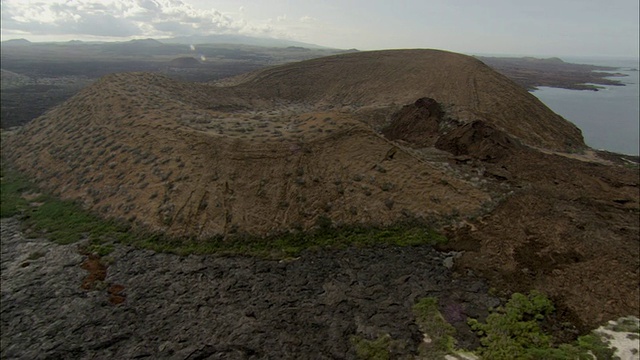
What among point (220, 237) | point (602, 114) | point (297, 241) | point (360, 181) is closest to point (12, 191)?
point (220, 237)

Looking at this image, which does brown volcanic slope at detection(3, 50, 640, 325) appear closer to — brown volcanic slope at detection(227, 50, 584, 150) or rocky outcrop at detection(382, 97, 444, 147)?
rocky outcrop at detection(382, 97, 444, 147)

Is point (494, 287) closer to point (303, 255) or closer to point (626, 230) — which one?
point (303, 255)

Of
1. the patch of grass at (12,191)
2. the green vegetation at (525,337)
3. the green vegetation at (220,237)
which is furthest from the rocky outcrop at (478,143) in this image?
the patch of grass at (12,191)

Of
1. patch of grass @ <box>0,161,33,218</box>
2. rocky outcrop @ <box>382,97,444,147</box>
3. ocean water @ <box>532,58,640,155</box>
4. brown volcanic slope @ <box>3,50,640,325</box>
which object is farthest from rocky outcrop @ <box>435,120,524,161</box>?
patch of grass @ <box>0,161,33,218</box>

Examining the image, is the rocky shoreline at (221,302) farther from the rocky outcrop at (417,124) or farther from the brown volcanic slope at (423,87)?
the brown volcanic slope at (423,87)

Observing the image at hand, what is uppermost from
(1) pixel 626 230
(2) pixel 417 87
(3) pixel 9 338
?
(2) pixel 417 87

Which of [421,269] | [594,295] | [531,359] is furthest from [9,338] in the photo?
[594,295]

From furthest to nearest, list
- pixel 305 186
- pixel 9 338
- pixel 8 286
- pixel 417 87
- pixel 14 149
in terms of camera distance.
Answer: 1. pixel 417 87
2. pixel 14 149
3. pixel 305 186
4. pixel 8 286
5. pixel 9 338
